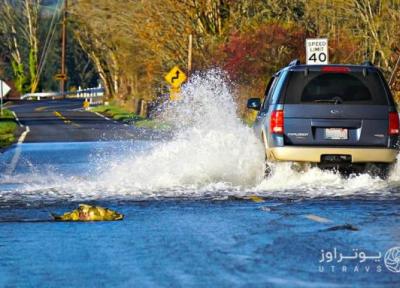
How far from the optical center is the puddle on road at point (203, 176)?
16250mm

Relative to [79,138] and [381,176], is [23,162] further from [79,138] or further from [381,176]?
[79,138]

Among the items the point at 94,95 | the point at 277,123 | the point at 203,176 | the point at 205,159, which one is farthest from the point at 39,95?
the point at 277,123

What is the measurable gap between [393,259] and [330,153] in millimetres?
6611

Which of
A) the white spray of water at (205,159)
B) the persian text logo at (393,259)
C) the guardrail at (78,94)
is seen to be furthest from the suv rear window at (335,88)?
the guardrail at (78,94)

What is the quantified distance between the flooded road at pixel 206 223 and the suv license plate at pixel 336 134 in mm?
626

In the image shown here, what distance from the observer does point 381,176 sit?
1686 centimetres

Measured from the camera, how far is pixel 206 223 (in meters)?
12.7

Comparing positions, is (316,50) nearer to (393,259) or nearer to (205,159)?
(205,159)

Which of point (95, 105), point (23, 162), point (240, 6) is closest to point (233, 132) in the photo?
point (23, 162)

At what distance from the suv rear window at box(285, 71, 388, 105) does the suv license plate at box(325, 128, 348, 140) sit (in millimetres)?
411

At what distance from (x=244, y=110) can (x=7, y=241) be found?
33659mm

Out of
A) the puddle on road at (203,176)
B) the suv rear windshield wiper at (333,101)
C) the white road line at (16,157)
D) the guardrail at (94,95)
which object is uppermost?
the suv rear windshield wiper at (333,101)

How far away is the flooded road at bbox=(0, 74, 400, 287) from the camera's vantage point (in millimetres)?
9289

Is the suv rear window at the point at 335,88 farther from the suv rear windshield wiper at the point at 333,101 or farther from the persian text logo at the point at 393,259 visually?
the persian text logo at the point at 393,259
